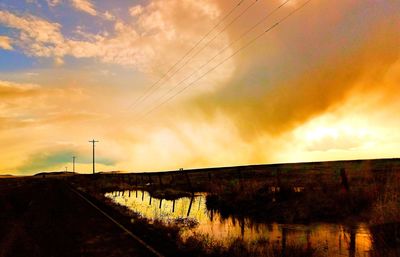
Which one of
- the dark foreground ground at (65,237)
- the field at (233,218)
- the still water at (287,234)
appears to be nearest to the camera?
the field at (233,218)

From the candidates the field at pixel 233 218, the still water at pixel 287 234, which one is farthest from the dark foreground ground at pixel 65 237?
the still water at pixel 287 234

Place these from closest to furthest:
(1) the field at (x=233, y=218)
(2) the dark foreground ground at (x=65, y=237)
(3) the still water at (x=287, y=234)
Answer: (1) the field at (x=233, y=218)
(2) the dark foreground ground at (x=65, y=237)
(3) the still water at (x=287, y=234)

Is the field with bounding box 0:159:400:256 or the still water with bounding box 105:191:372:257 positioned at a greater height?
the field with bounding box 0:159:400:256

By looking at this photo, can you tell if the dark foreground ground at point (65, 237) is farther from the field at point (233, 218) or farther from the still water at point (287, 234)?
the still water at point (287, 234)

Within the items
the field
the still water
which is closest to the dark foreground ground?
the field

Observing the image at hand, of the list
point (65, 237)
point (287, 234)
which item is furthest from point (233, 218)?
point (65, 237)

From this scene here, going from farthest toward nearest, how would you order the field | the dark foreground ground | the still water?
the still water → the dark foreground ground → the field

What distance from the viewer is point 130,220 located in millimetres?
17844

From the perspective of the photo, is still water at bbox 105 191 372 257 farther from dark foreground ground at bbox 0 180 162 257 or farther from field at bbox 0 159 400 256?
dark foreground ground at bbox 0 180 162 257

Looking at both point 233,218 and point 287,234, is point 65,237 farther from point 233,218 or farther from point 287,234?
point 233,218

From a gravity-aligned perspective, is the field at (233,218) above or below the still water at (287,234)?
above

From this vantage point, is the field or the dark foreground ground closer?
the field

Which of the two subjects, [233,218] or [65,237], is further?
[233,218]

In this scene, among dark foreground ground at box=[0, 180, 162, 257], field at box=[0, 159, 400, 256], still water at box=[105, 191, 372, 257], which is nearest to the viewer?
field at box=[0, 159, 400, 256]
